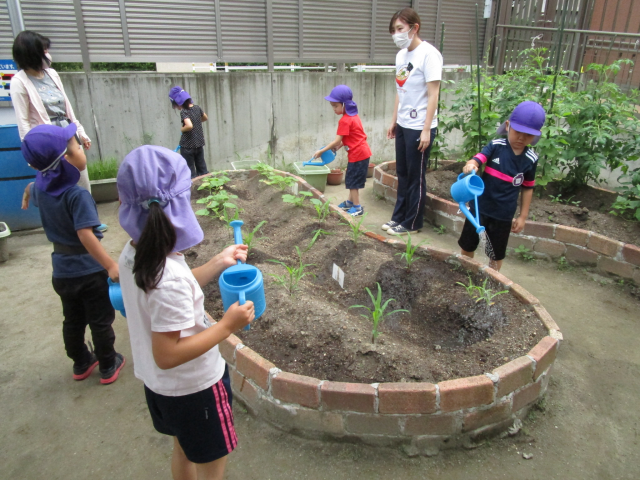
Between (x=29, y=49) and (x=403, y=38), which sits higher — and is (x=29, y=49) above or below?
below

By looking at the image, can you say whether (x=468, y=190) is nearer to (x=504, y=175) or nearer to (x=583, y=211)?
(x=504, y=175)

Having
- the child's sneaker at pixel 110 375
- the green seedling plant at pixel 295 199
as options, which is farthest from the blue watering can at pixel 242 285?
the green seedling plant at pixel 295 199

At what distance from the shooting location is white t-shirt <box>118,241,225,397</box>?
134cm

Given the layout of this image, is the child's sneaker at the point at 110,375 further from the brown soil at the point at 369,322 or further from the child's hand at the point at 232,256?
the child's hand at the point at 232,256

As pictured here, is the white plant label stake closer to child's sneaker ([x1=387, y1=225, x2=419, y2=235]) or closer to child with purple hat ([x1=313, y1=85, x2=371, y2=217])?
child's sneaker ([x1=387, y1=225, x2=419, y2=235])

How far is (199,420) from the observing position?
5.17ft

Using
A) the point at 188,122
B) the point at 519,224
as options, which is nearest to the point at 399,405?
the point at 519,224

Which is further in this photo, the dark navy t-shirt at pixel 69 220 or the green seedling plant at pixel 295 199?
the green seedling plant at pixel 295 199

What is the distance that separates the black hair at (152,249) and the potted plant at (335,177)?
5001mm

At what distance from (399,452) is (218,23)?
5.86m

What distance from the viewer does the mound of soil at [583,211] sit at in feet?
13.6

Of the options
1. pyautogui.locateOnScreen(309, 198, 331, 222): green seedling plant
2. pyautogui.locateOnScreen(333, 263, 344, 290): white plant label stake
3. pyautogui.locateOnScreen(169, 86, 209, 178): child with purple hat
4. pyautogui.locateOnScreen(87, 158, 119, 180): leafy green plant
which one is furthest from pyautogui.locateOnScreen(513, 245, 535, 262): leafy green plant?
pyautogui.locateOnScreen(87, 158, 119, 180): leafy green plant

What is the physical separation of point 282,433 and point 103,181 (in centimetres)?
422

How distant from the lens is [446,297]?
118 inches
